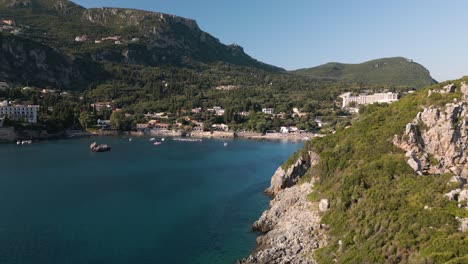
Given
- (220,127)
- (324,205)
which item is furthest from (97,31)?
(324,205)

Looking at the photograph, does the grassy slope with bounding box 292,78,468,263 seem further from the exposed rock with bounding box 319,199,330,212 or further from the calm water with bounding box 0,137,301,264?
the calm water with bounding box 0,137,301,264

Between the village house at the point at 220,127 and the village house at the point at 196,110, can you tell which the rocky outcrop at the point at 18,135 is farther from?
the village house at the point at 196,110

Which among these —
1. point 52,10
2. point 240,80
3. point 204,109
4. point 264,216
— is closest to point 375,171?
point 264,216

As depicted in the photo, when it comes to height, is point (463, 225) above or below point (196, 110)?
below

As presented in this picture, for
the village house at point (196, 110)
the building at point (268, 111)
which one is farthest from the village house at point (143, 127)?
the building at point (268, 111)

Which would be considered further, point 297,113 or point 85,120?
point 297,113

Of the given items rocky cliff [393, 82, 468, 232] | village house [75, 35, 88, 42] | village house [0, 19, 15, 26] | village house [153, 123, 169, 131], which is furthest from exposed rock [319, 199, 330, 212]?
village house [0, 19, 15, 26]

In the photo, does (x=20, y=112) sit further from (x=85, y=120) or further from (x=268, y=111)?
(x=268, y=111)
